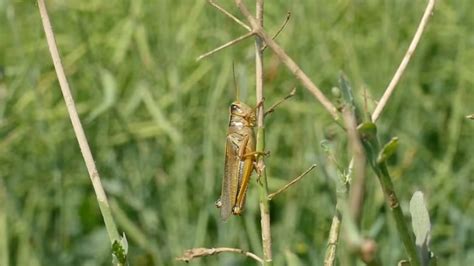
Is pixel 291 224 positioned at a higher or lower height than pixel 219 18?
lower

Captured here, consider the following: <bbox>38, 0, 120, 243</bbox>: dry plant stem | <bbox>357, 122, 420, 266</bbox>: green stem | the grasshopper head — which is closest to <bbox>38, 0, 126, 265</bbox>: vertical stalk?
<bbox>38, 0, 120, 243</bbox>: dry plant stem

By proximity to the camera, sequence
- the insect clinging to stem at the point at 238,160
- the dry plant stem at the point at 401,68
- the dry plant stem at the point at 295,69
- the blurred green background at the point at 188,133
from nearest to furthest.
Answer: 1. the dry plant stem at the point at 295,69
2. the dry plant stem at the point at 401,68
3. the insect clinging to stem at the point at 238,160
4. the blurred green background at the point at 188,133

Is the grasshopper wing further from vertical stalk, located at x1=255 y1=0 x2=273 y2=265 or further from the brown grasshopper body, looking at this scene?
vertical stalk, located at x1=255 y1=0 x2=273 y2=265

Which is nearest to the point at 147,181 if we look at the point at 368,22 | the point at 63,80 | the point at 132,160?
the point at 132,160

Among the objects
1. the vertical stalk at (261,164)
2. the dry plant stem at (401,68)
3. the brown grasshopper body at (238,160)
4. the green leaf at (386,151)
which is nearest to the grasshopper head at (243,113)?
the brown grasshopper body at (238,160)

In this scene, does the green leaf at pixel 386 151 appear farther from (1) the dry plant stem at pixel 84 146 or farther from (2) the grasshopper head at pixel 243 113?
(2) the grasshopper head at pixel 243 113

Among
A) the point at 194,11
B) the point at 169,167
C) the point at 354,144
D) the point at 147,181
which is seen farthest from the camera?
the point at 194,11

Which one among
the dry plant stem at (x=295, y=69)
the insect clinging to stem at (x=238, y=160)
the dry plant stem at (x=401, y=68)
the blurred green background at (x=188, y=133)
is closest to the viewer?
the dry plant stem at (x=295, y=69)

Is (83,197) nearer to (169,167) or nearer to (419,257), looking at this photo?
(169,167)
